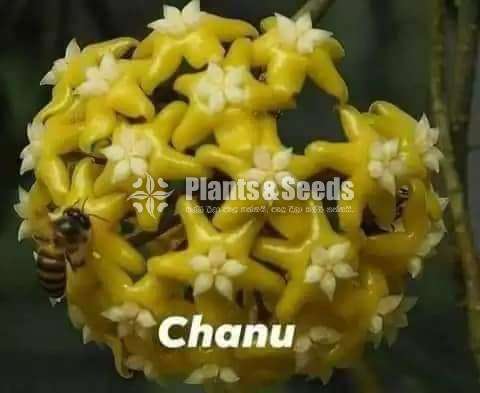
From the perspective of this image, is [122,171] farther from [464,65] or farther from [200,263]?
[464,65]

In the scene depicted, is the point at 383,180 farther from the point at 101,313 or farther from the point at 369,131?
the point at 101,313

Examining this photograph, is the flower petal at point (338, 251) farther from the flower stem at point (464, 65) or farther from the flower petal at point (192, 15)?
the flower stem at point (464, 65)

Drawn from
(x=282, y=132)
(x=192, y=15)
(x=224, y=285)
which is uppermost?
(x=192, y=15)

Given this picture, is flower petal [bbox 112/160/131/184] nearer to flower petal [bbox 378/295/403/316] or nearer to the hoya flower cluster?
the hoya flower cluster

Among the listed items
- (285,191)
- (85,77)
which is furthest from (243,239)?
(85,77)

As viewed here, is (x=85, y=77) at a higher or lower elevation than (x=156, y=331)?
higher

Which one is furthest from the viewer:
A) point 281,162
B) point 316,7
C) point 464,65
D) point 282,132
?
point 282,132

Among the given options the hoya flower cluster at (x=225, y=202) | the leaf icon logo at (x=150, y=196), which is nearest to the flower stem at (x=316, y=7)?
the hoya flower cluster at (x=225, y=202)

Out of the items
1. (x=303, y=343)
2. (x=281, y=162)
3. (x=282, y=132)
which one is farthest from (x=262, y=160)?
(x=282, y=132)
